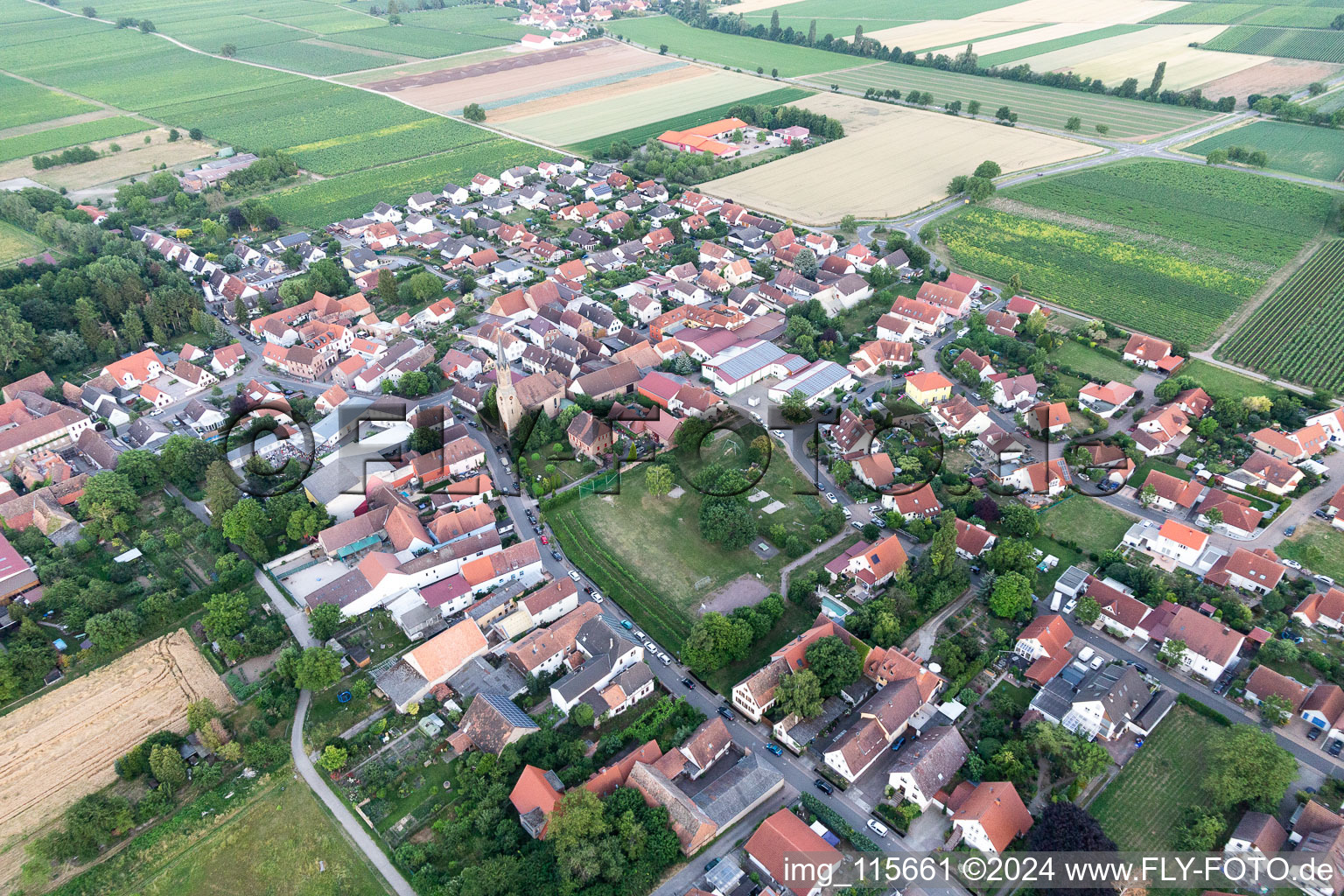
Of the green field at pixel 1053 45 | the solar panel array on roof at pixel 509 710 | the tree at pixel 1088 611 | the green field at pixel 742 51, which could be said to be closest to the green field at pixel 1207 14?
the green field at pixel 1053 45

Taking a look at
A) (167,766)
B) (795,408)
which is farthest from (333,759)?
(795,408)

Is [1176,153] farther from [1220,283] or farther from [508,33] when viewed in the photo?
[508,33]

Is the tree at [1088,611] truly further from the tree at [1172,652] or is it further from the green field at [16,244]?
the green field at [16,244]

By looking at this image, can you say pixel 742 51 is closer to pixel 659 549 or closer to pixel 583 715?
pixel 659 549

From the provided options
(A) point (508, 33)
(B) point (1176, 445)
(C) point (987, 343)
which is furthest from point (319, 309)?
(A) point (508, 33)

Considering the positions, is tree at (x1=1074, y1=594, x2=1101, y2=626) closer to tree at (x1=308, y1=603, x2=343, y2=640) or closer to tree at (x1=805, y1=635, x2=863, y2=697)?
tree at (x1=805, y1=635, x2=863, y2=697)

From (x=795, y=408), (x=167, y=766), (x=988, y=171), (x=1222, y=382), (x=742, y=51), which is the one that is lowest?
(x=167, y=766)
